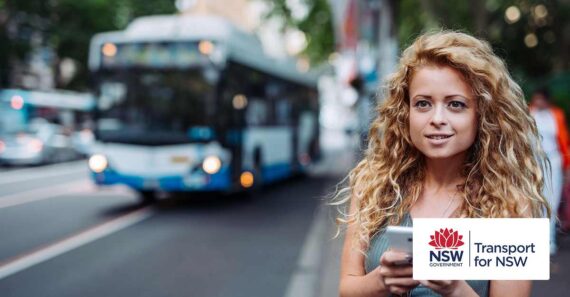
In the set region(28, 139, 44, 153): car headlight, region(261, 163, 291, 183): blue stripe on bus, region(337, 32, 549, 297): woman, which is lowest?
region(261, 163, 291, 183): blue stripe on bus

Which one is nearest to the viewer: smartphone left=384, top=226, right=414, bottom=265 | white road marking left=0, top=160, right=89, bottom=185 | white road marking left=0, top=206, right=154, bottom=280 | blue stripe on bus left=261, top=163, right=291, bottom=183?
smartphone left=384, top=226, right=414, bottom=265

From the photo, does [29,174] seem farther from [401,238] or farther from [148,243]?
[401,238]

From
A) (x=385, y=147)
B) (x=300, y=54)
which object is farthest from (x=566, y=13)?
(x=385, y=147)


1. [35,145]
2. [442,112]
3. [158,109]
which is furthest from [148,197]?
[35,145]

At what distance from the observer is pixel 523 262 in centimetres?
171

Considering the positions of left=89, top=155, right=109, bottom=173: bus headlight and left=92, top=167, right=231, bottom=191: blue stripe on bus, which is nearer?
left=92, top=167, right=231, bottom=191: blue stripe on bus

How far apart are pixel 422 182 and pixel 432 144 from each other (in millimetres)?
169

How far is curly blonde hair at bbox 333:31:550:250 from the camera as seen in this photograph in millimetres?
1944

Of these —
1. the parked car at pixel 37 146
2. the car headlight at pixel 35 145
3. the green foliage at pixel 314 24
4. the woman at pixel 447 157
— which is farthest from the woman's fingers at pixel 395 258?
the green foliage at pixel 314 24

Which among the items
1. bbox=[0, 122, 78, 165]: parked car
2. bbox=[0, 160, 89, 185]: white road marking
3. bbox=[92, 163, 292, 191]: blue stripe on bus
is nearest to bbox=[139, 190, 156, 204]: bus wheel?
bbox=[92, 163, 292, 191]: blue stripe on bus

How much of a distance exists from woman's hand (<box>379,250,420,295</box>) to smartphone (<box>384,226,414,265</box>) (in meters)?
0.02

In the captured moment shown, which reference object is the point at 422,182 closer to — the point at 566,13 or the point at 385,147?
the point at 385,147

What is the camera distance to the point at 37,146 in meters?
A: 27.4

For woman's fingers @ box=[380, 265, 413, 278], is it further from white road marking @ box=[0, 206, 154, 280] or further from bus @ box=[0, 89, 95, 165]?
bus @ box=[0, 89, 95, 165]
